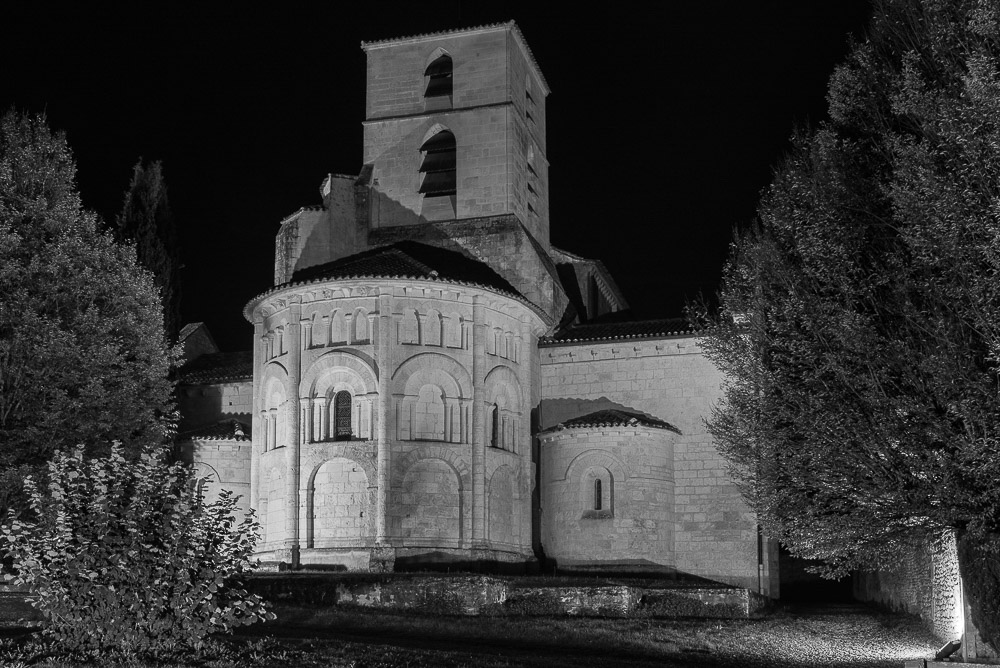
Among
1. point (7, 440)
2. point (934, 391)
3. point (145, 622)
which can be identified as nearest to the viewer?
point (145, 622)

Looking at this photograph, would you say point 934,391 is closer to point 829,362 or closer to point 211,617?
point 829,362

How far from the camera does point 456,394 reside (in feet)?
104

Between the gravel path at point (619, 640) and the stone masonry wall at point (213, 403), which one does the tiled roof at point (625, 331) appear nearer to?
the stone masonry wall at point (213, 403)

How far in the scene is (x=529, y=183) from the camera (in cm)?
4056

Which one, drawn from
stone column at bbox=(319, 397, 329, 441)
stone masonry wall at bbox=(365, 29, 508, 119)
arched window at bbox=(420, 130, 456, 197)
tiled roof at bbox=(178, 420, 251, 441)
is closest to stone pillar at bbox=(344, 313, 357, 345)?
stone column at bbox=(319, 397, 329, 441)

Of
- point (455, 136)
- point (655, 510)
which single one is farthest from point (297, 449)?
point (455, 136)

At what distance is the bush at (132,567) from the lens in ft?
47.4

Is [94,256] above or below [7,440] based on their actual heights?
above

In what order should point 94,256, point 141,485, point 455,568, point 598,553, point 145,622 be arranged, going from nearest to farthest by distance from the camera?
point 145,622 → point 141,485 → point 94,256 → point 455,568 → point 598,553

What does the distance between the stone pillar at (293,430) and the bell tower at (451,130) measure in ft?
27.6

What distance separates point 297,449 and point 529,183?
14.3 meters

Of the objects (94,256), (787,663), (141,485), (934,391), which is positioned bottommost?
(787,663)

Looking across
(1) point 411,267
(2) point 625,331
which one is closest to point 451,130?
(1) point 411,267

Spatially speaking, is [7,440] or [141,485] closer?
[141,485]
